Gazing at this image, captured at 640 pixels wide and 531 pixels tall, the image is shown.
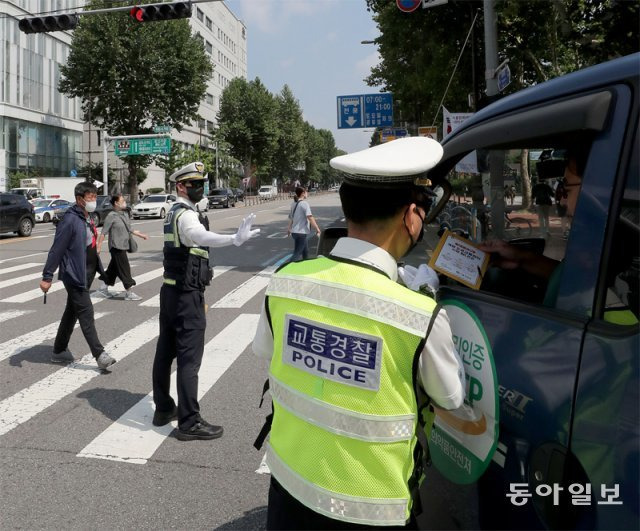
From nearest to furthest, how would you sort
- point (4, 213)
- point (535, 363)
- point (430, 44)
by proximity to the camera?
point (535, 363), point (430, 44), point (4, 213)

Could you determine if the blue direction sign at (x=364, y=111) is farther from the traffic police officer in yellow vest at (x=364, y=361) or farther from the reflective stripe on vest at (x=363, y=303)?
the reflective stripe on vest at (x=363, y=303)

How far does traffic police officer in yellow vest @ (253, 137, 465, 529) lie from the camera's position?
5.01 ft

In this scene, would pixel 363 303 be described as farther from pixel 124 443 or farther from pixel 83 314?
pixel 83 314

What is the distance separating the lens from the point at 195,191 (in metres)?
4.57

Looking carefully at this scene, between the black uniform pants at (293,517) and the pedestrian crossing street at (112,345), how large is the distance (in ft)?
8.34

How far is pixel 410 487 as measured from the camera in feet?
5.25

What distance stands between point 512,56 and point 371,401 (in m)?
15.5

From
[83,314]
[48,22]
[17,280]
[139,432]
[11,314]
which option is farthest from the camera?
[48,22]

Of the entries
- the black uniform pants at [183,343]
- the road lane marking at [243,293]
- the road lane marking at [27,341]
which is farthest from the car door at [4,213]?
the black uniform pants at [183,343]

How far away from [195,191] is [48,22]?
36.9ft

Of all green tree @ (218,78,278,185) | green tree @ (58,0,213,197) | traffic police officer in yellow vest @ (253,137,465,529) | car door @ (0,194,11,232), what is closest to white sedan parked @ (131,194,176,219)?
green tree @ (58,0,213,197)

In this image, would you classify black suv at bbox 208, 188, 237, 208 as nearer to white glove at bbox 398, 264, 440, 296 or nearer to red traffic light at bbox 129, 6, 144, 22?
red traffic light at bbox 129, 6, 144, 22

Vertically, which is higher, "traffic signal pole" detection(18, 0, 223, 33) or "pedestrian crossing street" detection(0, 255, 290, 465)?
"traffic signal pole" detection(18, 0, 223, 33)

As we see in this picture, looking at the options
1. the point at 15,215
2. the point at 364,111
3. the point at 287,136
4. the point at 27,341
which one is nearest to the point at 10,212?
the point at 15,215
